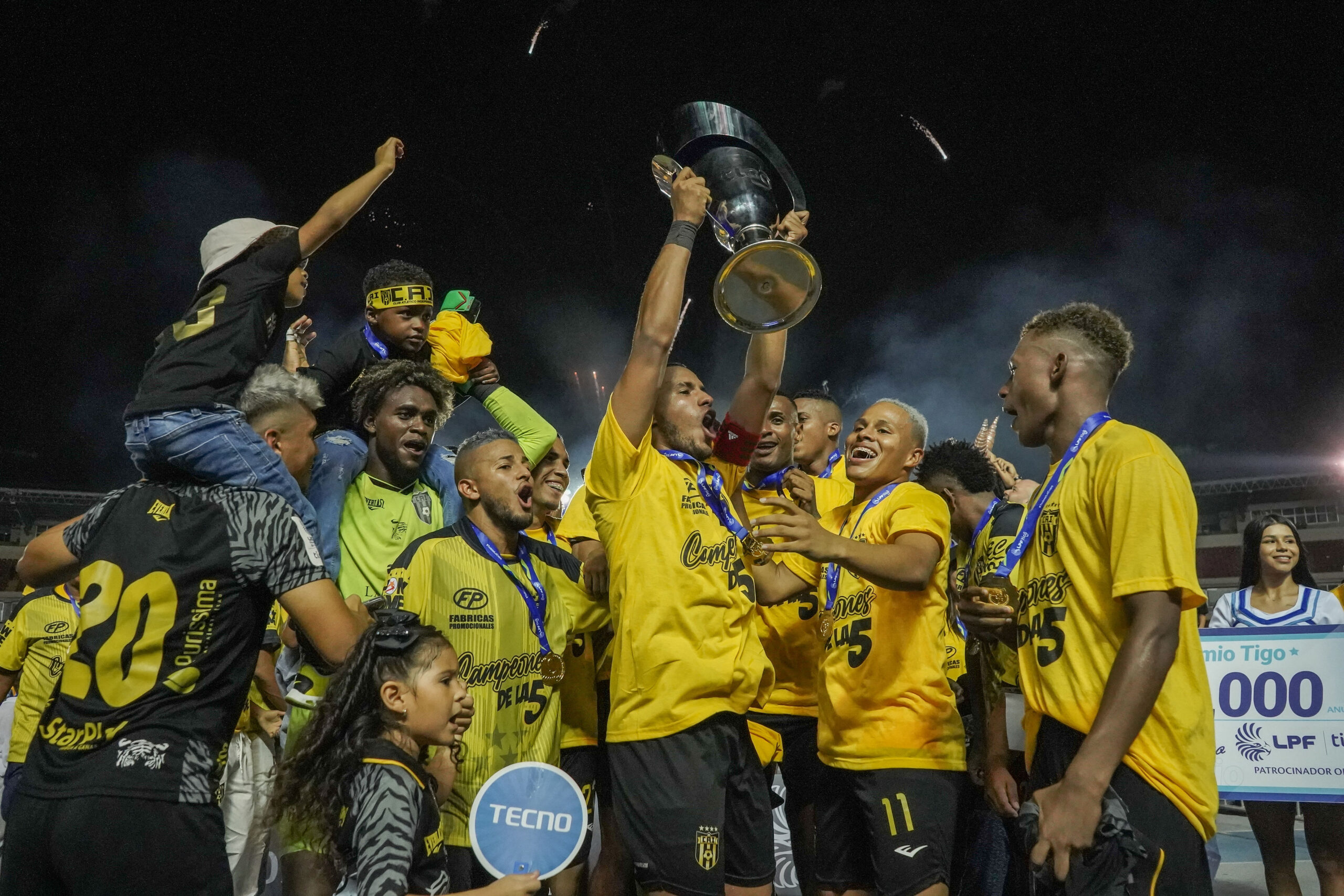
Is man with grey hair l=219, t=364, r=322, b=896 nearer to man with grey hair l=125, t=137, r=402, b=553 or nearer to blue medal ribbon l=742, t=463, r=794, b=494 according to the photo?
man with grey hair l=125, t=137, r=402, b=553

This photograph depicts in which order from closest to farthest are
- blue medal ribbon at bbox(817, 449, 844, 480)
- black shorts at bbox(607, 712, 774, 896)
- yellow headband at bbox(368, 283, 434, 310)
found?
black shorts at bbox(607, 712, 774, 896) → yellow headband at bbox(368, 283, 434, 310) → blue medal ribbon at bbox(817, 449, 844, 480)

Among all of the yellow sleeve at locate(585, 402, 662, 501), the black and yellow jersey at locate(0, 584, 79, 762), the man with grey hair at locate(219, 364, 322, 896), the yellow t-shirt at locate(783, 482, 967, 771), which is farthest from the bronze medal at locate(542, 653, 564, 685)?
the black and yellow jersey at locate(0, 584, 79, 762)

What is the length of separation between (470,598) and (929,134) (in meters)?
16.9

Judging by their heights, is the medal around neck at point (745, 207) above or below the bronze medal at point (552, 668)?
above

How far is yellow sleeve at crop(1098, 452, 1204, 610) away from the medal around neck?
1406 millimetres

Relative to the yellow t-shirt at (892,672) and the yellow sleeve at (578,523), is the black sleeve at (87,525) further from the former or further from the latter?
the yellow t-shirt at (892,672)

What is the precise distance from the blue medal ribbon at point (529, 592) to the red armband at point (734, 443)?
0.97 metres

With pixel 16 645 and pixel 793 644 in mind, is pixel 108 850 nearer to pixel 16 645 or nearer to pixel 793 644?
pixel 793 644

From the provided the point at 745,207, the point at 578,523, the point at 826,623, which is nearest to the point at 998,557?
the point at 826,623

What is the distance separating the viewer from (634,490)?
3.43 m

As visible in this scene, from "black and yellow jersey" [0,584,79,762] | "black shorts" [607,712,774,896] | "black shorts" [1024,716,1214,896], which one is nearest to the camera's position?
"black shorts" [1024,716,1214,896]

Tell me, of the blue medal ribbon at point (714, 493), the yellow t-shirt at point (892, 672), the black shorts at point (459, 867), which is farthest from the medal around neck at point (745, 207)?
the black shorts at point (459, 867)

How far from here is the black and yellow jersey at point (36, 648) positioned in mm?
5422

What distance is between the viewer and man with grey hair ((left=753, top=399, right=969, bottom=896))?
3.34 meters
